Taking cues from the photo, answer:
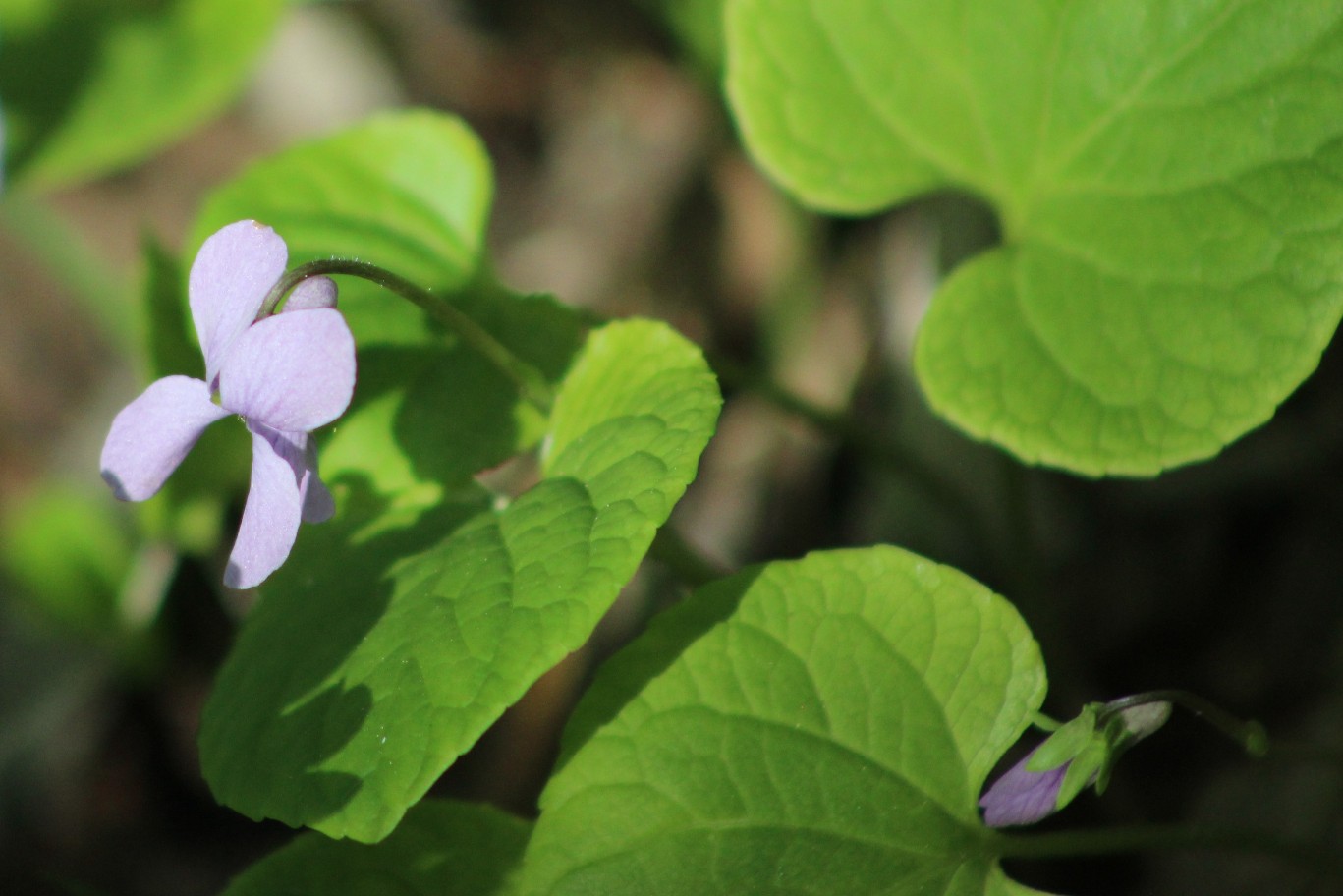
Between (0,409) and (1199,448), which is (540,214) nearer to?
(0,409)

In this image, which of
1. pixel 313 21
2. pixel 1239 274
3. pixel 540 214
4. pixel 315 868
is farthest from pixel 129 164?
pixel 1239 274

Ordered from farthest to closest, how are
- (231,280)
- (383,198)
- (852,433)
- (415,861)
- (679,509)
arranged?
(679,509)
(852,433)
(383,198)
(415,861)
(231,280)

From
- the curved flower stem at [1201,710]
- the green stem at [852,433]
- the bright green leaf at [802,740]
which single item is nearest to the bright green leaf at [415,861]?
the bright green leaf at [802,740]

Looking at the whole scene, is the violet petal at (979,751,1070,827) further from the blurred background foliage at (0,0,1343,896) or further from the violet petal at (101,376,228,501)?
the violet petal at (101,376,228,501)

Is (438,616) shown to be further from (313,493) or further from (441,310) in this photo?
(441,310)

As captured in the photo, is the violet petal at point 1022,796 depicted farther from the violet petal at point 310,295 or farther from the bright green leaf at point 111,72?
the bright green leaf at point 111,72

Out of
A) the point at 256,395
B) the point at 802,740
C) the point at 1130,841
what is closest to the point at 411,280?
the point at 256,395
